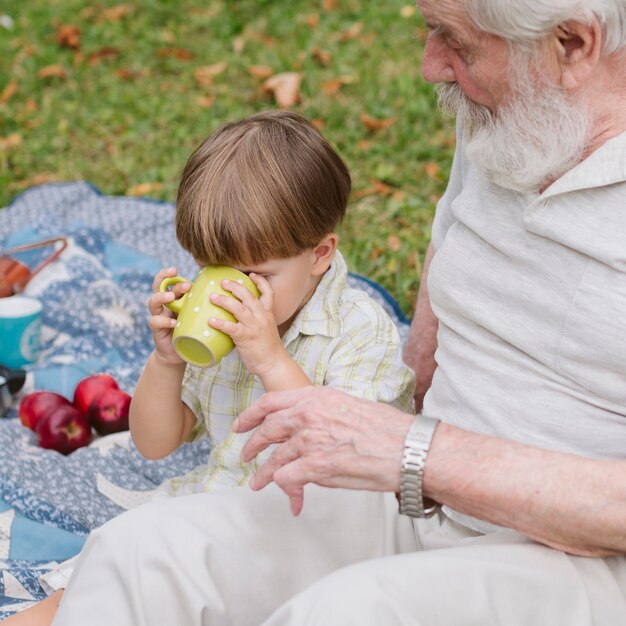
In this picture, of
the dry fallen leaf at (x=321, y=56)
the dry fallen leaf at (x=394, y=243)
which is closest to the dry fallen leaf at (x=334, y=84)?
the dry fallen leaf at (x=321, y=56)

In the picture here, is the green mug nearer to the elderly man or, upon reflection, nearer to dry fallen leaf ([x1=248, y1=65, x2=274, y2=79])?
the elderly man

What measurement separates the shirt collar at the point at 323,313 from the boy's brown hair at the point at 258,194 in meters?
0.15

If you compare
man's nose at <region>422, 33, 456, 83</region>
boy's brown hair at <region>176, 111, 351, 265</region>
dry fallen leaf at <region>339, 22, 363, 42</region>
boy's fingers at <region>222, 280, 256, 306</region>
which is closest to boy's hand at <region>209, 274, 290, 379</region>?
boy's fingers at <region>222, 280, 256, 306</region>

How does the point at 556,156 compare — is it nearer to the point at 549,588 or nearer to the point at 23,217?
the point at 549,588

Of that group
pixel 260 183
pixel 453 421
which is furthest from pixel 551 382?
pixel 260 183

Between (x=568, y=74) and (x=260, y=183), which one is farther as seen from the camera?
(x=260, y=183)

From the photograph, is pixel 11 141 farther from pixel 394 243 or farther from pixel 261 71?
pixel 394 243

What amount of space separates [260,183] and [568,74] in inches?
29.2

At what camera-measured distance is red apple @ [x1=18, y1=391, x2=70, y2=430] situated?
11.7 feet

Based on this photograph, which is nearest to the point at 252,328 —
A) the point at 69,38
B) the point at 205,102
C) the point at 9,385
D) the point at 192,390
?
the point at 192,390

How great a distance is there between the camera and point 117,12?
24.0 feet

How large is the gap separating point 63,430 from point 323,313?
1.32 m

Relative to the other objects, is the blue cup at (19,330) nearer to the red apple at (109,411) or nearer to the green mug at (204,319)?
the red apple at (109,411)

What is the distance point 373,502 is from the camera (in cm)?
234
